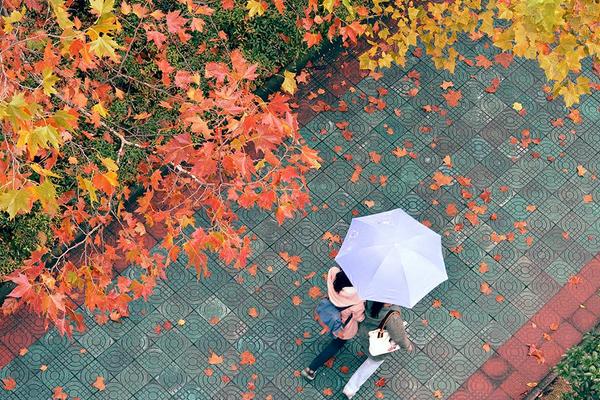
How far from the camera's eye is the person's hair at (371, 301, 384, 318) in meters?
8.03

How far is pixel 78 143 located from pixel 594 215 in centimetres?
586

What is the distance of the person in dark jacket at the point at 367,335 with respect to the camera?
25.9ft

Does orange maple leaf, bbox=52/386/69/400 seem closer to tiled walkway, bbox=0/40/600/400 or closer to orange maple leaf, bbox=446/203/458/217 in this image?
tiled walkway, bbox=0/40/600/400

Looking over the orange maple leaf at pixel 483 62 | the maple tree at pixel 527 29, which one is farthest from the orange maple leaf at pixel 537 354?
the orange maple leaf at pixel 483 62

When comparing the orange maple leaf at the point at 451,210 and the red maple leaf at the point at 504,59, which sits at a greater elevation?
the red maple leaf at the point at 504,59

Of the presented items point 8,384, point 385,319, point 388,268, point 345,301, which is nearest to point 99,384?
point 8,384

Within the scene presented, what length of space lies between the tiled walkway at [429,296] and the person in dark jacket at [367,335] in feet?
0.95

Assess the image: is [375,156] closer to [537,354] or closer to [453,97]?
[453,97]

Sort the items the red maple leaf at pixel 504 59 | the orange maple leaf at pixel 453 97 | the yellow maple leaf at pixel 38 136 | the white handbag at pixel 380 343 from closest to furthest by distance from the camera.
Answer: the yellow maple leaf at pixel 38 136, the white handbag at pixel 380 343, the orange maple leaf at pixel 453 97, the red maple leaf at pixel 504 59

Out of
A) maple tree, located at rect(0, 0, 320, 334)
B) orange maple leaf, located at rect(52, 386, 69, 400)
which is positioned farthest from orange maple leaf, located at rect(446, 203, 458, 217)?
orange maple leaf, located at rect(52, 386, 69, 400)

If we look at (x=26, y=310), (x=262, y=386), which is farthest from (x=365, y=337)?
(x=26, y=310)

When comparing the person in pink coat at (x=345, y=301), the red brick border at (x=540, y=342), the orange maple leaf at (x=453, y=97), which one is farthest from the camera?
the orange maple leaf at (x=453, y=97)

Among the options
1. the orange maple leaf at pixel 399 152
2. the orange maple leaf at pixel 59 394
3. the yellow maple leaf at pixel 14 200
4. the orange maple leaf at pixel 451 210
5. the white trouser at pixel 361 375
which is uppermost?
the yellow maple leaf at pixel 14 200

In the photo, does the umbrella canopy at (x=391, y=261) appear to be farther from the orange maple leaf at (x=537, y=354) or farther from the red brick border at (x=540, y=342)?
the orange maple leaf at (x=537, y=354)
